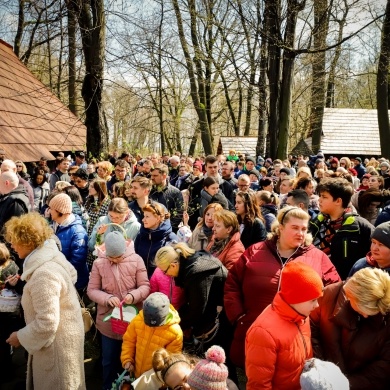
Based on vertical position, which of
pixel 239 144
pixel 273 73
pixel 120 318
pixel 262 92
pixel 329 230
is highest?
pixel 273 73

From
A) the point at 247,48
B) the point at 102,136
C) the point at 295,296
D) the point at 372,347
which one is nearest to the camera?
the point at 295,296

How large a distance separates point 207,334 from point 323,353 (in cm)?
110

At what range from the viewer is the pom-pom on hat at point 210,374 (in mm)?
2094

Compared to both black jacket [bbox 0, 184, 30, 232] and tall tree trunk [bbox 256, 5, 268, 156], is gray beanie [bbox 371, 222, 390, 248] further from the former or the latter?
tall tree trunk [bbox 256, 5, 268, 156]

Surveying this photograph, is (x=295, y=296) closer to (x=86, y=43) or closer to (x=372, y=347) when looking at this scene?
(x=372, y=347)

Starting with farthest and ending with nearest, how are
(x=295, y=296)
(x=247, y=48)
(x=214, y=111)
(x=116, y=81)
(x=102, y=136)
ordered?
(x=214, y=111) < (x=247, y=48) < (x=102, y=136) < (x=116, y=81) < (x=295, y=296)

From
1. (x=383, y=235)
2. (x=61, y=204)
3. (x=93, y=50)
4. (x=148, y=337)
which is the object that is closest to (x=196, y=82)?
(x=93, y=50)

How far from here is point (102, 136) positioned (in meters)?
9.35

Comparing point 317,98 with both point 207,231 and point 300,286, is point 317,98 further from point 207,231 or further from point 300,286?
point 300,286

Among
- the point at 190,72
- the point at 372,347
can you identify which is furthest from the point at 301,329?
the point at 190,72

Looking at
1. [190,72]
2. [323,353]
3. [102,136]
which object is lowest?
[323,353]

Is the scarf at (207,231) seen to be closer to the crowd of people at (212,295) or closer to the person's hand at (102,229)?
the crowd of people at (212,295)

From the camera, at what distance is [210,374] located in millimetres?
2096

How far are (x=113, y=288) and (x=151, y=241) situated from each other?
78 centimetres
